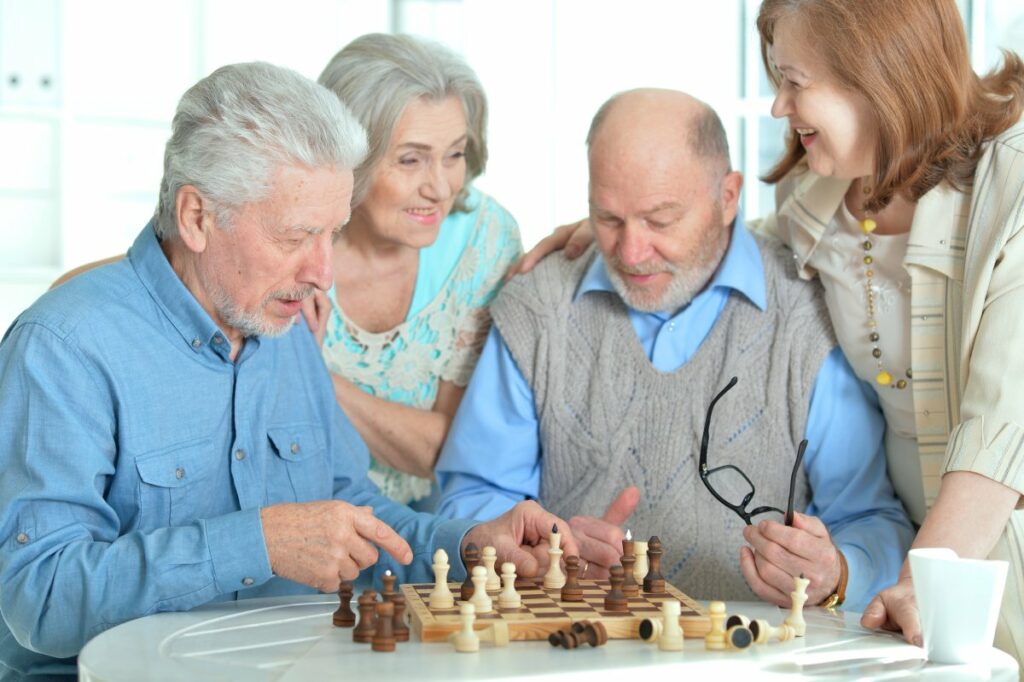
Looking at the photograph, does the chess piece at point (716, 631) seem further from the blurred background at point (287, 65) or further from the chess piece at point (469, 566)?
the blurred background at point (287, 65)

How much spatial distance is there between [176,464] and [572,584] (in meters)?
0.71

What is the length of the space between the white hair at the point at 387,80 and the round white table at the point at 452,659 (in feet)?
4.28

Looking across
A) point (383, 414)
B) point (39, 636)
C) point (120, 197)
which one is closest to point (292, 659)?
point (39, 636)

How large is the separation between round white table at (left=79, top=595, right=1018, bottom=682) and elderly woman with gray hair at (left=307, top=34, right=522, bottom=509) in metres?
1.10

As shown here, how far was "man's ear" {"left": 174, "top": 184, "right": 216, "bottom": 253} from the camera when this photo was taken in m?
2.17

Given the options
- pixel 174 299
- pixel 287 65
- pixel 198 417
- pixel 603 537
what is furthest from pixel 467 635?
pixel 287 65

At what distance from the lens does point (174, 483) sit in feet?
7.01

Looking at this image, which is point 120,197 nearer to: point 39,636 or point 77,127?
point 77,127

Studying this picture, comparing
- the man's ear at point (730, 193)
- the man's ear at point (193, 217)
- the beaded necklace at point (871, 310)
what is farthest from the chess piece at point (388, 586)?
the man's ear at point (730, 193)

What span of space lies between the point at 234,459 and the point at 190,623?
0.40 metres

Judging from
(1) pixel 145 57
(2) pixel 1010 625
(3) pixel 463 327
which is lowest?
(2) pixel 1010 625

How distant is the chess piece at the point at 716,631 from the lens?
172 centimetres

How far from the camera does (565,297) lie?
2.88 metres

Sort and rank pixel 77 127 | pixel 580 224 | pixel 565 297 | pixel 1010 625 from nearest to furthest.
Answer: pixel 1010 625, pixel 565 297, pixel 580 224, pixel 77 127
